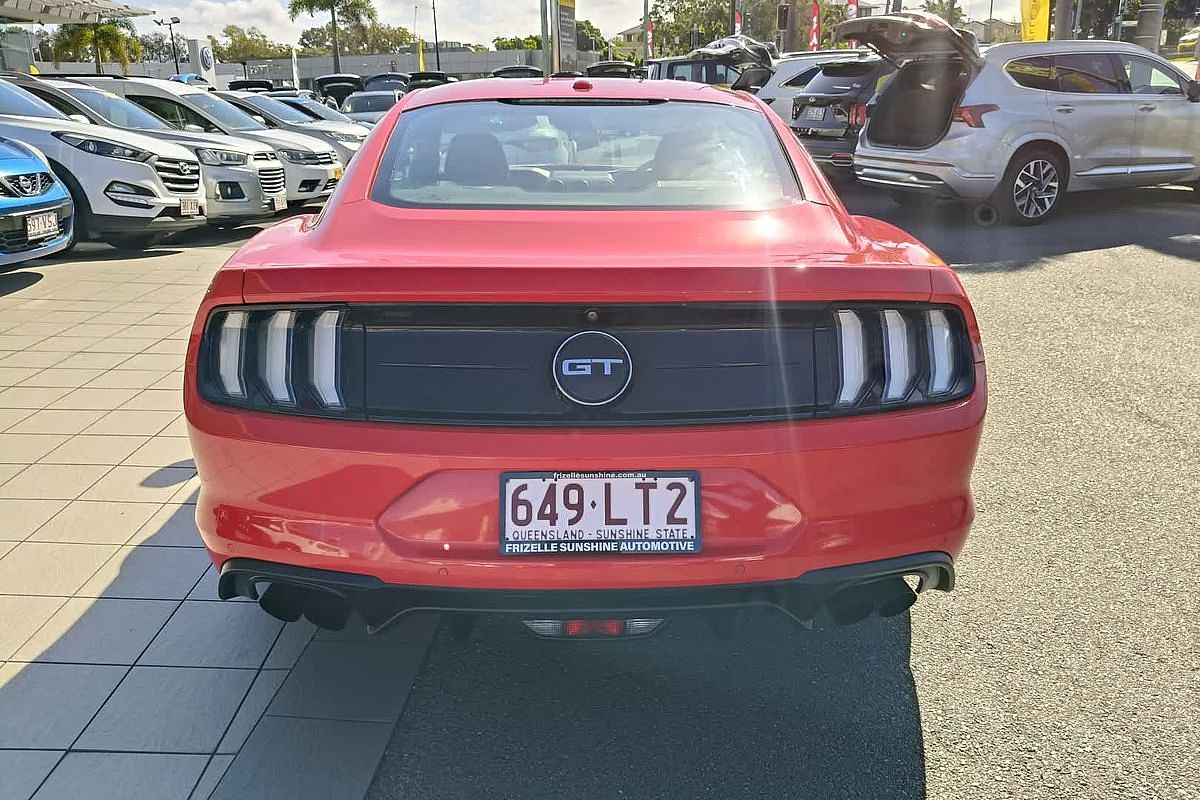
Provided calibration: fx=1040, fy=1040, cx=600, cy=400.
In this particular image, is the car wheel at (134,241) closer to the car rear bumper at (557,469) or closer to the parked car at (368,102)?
the car rear bumper at (557,469)

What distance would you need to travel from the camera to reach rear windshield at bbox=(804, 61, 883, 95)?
12773 mm

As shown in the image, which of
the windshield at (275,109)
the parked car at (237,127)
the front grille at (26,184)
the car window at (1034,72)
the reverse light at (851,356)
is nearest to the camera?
the reverse light at (851,356)

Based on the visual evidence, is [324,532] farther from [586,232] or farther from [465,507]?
[586,232]

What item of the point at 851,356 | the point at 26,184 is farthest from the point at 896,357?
the point at 26,184

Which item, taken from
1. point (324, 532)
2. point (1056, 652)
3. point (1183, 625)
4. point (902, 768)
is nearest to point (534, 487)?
point (324, 532)

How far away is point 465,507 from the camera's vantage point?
7.02 ft

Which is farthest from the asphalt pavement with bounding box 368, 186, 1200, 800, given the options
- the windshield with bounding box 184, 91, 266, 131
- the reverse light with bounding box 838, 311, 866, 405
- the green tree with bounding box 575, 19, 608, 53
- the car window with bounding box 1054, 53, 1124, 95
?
the green tree with bounding box 575, 19, 608, 53

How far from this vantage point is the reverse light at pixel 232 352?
2.30 metres

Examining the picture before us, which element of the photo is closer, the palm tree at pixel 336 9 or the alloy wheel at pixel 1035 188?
the alloy wheel at pixel 1035 188

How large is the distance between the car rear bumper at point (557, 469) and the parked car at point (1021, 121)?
8.39 meters

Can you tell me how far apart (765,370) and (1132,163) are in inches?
403

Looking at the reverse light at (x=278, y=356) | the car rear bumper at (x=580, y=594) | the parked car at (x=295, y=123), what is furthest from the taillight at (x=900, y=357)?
the parked car at (x=295, y=123)

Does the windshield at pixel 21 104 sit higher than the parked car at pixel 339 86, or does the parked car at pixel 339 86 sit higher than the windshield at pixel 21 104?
the parked car at pixel 339 86

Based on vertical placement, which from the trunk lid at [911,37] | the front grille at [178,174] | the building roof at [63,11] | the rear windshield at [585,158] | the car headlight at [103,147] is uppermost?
the building roof at [63,11]
